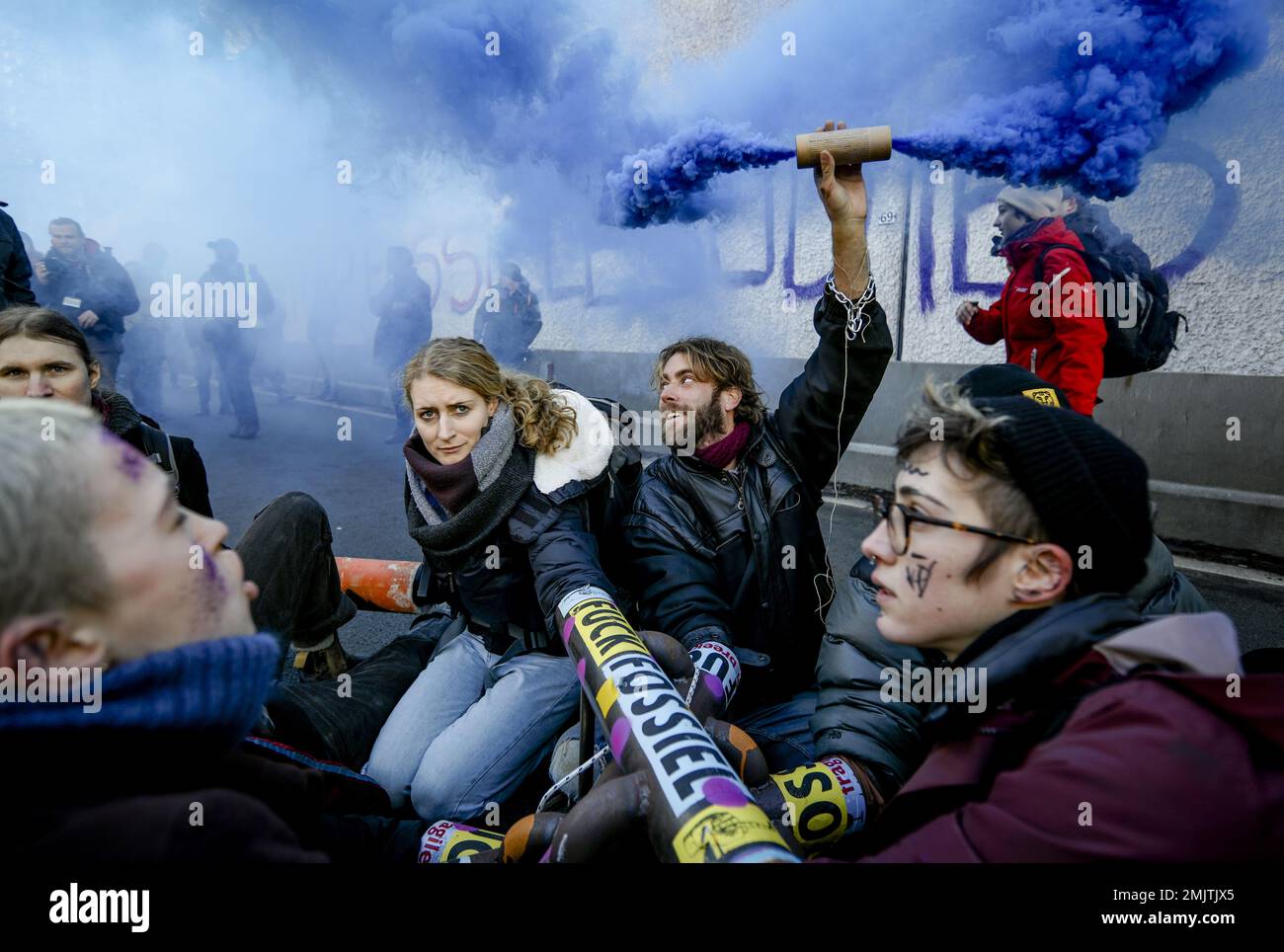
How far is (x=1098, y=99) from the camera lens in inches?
117

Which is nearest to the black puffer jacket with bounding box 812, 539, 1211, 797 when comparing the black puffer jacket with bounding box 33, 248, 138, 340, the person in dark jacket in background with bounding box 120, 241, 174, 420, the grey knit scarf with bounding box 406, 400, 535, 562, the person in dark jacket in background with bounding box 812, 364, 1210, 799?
the person in dark jacket in background with bounding box 812, 364, 1210, 799

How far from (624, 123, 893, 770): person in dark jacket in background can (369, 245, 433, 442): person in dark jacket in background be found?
23.2 feet

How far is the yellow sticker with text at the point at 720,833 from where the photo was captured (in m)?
1.02

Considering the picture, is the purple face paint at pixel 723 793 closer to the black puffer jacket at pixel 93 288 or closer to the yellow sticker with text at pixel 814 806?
the yellow sticker with text at pixel 814 806

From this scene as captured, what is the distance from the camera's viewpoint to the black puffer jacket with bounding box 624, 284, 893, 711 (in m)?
2.29

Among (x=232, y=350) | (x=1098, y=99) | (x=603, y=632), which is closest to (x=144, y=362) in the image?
(x=232, y=350)

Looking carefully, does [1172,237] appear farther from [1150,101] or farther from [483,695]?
[483,695]

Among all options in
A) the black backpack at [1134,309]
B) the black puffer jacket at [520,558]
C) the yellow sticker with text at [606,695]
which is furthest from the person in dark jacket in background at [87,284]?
the black backpack at [1134,309]

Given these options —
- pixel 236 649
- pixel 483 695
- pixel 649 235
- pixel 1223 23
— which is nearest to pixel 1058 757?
pixel 236 649

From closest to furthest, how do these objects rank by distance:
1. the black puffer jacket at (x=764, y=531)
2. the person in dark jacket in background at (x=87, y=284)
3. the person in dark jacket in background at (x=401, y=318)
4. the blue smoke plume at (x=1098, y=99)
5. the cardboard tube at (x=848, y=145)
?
1. the cardboard tube at (x=848, y=145)
2. the black puffer jacket at (x=764, y=531)
3. the blue smoke plume at (x=1098, y=99)
4. the person in dark jacket in background at (x=87, y=284)
5. the person in dark jacket in background at (x=401, y=318)

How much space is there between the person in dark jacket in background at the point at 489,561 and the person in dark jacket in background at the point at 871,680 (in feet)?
2.07

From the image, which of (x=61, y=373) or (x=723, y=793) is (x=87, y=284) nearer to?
(x=61, y=373)

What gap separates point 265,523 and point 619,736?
1576mm

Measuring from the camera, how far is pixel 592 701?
1.48m
